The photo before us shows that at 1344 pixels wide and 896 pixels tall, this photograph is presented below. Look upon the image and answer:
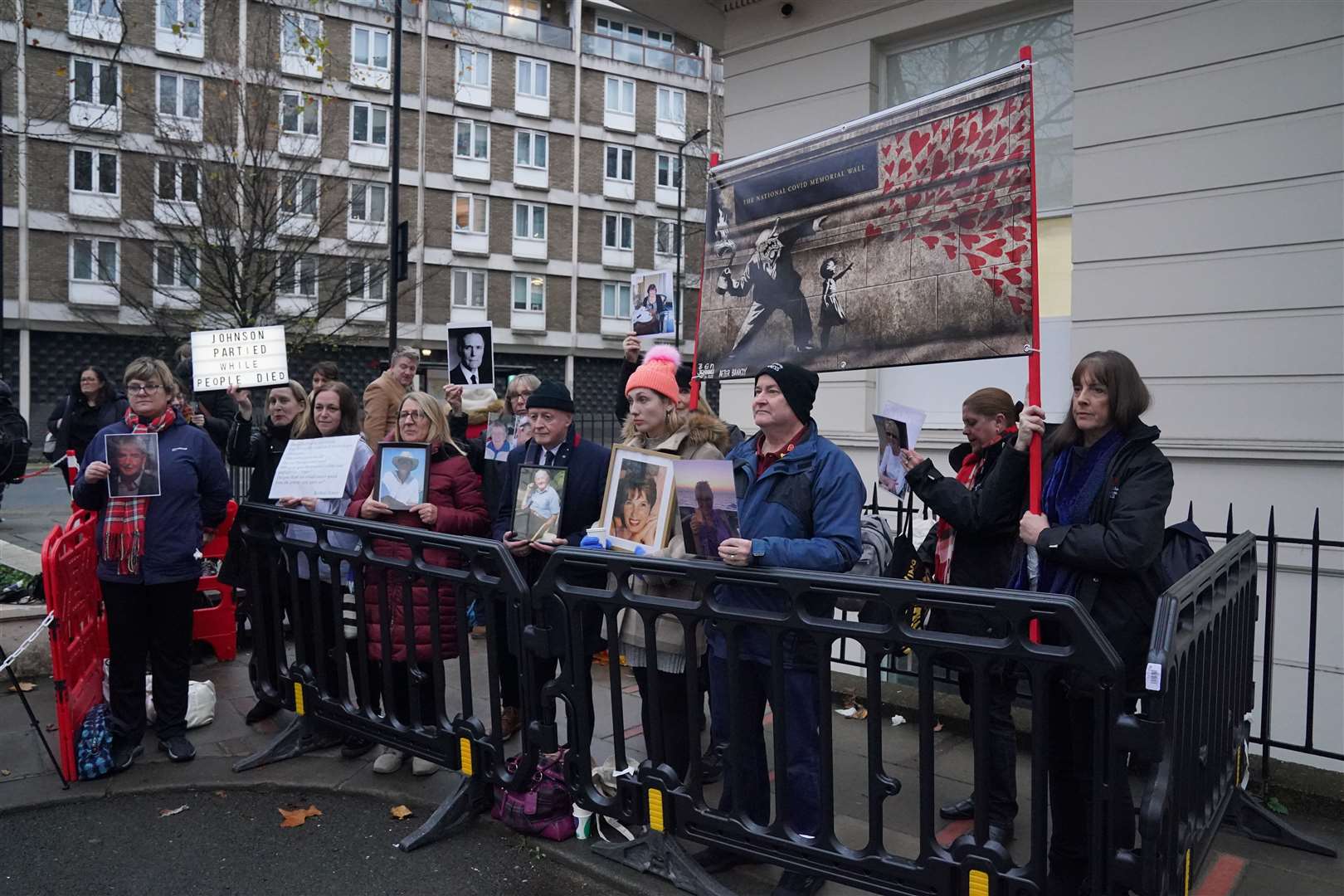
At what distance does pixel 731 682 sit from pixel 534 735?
103 cm

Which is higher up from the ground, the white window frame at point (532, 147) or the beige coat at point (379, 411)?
the white window frame at point (532, 147)

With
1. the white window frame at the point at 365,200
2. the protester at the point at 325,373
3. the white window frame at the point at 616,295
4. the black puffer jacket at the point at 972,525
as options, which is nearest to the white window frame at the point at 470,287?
the white window frame at the point at 365,200

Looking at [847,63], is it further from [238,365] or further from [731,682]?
[731,682]

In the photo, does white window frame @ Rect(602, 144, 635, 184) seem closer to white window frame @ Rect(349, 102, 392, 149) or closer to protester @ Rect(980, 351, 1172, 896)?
white window frame @ Rect(349, 102, 392, 149)

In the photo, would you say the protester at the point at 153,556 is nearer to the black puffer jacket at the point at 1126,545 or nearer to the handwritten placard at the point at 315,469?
the handwritten placard at the point at 315,469

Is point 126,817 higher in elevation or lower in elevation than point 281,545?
lower

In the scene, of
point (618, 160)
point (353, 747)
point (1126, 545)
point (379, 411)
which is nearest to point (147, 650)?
point (353, 747)

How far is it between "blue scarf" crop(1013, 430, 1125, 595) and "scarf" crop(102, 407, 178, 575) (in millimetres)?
4223

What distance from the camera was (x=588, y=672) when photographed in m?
3.83

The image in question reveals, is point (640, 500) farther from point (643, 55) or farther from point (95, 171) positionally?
point (643, 55)

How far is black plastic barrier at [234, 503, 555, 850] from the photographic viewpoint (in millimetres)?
4043

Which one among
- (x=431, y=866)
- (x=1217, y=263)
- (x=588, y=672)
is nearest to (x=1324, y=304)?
(x=1217, y=263)

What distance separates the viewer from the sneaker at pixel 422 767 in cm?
471

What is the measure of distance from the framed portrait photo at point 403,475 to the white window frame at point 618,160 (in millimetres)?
39002
